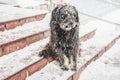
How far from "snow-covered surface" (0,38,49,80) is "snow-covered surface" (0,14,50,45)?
220mm

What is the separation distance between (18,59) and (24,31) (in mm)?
829

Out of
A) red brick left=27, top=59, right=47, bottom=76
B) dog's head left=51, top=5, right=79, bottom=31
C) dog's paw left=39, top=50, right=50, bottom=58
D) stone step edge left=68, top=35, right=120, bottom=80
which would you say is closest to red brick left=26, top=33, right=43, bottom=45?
dog's paw left=39, top=50, right=50, bottom=58

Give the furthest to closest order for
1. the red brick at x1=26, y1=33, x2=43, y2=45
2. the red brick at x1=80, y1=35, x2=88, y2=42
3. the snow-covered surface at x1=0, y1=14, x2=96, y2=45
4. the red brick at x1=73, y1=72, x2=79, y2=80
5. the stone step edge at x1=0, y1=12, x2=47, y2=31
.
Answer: the red brick at x1=80, y1=35, x2=88, y2=42, the stone step edge at x1=0, y1=12, x2=47, y2=31, the red brick at x1=26, y1=33, x2=43, y2=45, the snow-covered surface at x1=0, y1=14, x2=96, y2=45, the red brick at x1=73, y1=72, x2=79, y2=80

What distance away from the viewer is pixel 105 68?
382 centimetres

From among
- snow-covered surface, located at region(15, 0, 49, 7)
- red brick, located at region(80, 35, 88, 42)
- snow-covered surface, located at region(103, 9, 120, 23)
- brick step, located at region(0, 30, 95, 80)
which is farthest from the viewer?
snow-covered surface, located at region(103, 9, 120, 23)

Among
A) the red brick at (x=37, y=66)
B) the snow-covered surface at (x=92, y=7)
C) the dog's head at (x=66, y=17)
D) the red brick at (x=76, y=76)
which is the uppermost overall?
the dog's head at (x=66, y=17)

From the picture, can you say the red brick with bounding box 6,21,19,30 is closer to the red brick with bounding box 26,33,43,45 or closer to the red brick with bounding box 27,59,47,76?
the red brick with bounding box 26,33,43,45

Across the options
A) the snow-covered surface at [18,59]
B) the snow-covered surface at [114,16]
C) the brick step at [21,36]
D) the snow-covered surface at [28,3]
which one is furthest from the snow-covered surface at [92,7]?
the snow-covered surface at [18,59]

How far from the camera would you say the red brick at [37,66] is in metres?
3.17

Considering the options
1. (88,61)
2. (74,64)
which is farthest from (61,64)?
(88,61)

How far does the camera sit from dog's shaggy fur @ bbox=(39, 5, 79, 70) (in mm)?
3016

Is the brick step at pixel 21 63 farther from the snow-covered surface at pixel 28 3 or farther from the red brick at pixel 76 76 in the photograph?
the snow-covered surface at pixel 28 3

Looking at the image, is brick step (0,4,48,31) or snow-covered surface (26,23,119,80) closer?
snow-covered surface (26,23,119,80)

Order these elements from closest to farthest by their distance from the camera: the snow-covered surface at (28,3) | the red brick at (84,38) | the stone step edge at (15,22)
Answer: the stone step edge at (15,22) → the red brick at (84,38) → the snow-covered surface at (28,3)
